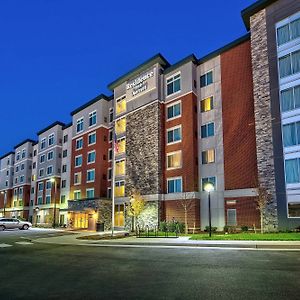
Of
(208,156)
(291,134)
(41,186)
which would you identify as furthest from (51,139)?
(291,134)

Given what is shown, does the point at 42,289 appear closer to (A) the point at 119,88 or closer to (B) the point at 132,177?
(B) the point at 132,177

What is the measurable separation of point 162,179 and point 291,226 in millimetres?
16861

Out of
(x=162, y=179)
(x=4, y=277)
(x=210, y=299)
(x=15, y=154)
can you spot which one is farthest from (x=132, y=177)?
(x=15, y=154)

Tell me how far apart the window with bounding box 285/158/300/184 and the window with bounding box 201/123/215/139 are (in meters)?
10.5

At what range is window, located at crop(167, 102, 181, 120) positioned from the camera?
136ft

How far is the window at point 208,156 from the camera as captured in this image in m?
38.3

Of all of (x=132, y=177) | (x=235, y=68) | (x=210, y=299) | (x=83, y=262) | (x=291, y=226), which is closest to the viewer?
(x=210, y=299)

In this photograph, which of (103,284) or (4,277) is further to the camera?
(4,277)

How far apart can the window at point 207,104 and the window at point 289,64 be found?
9399 mm

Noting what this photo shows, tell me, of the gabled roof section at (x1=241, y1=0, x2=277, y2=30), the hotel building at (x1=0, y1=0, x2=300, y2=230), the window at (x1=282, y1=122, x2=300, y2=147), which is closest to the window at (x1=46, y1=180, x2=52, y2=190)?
the hotel building at (x1=0, y1=0, x2=300, y2=230)

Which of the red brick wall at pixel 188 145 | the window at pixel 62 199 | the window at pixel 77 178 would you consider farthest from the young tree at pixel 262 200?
the window at pixel 62 199

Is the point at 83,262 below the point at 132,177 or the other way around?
below

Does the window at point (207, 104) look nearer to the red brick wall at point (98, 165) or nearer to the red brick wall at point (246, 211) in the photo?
the red brick wall at point (246, 211)

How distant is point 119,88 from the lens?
167 ft
